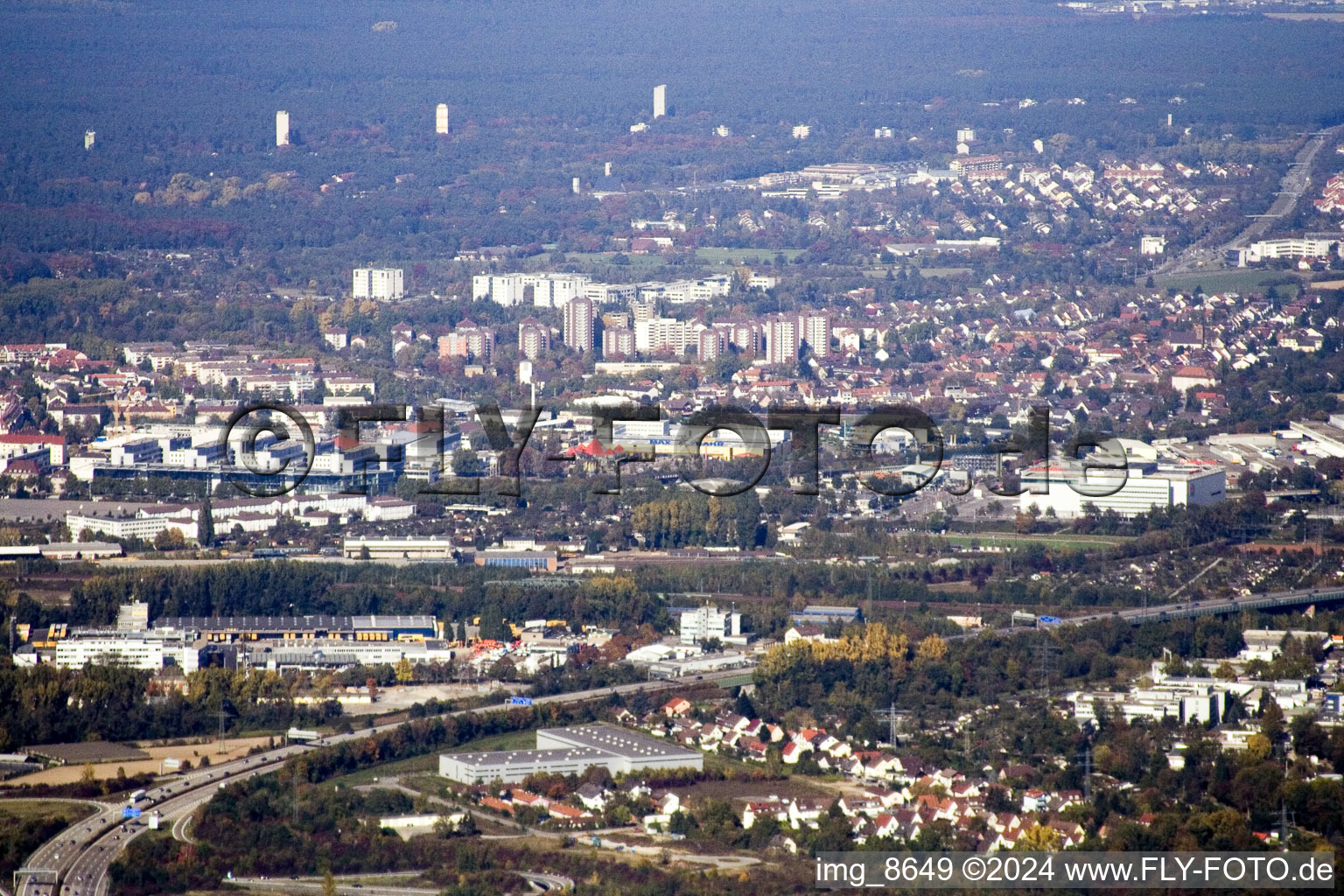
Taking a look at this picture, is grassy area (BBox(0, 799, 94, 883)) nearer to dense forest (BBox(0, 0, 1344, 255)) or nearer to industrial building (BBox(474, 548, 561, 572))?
industrial building (BBox(474, 548, 561, 572))

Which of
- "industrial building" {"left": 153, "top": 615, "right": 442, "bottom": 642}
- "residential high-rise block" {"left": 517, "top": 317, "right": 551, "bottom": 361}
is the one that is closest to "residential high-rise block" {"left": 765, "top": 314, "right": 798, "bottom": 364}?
"residential high-rise block" {"left": 517, "top": 317, "right": 551, "bottom": 361}

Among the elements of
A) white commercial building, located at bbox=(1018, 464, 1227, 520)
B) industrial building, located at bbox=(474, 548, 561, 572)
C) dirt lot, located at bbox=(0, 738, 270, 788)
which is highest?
white commercial building, located at bbox=(1018, 464, 1227, 520)

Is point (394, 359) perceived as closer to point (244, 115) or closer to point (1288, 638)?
point (1288, 638)

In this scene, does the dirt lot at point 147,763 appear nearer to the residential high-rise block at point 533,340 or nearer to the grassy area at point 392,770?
the grassy area at point 392,770

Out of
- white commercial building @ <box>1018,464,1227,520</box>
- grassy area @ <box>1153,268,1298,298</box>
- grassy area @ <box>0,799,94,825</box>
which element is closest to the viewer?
Result: grassy area @ <box>0,799,94,825</box>

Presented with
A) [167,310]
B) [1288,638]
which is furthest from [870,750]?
[167,310]

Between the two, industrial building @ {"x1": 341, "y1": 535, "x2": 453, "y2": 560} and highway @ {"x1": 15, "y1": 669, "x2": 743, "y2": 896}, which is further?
industrial building @ {"x1": 341, "y1": 535, "x2": 453, "y2": 560}
